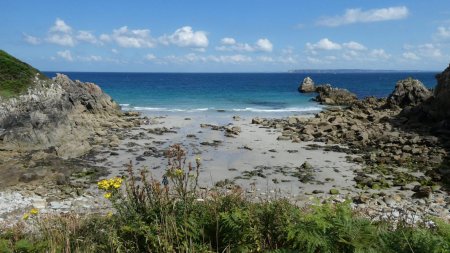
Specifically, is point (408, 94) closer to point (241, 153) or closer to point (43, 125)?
point (241, 153)

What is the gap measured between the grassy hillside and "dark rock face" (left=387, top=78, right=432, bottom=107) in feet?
98.7

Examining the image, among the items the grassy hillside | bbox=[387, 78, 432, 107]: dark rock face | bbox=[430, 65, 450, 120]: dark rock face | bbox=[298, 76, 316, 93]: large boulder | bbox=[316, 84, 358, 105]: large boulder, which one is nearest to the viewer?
the grassy hillside

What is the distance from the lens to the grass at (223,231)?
170 inches

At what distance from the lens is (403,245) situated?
4348 millimetres

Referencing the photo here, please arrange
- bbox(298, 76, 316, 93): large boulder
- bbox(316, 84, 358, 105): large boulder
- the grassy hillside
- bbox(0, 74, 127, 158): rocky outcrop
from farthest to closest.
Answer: bbox(298, 76, 316, 93): large boulder, bbox(316, 84, 358, 105): large boulder, the grassy hillside, bbox(0, 74, 127, 158): rocky outcrop

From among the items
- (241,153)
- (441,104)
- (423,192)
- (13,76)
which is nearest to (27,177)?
(241,153)

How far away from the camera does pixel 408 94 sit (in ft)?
125

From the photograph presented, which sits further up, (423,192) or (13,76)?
(13,76)

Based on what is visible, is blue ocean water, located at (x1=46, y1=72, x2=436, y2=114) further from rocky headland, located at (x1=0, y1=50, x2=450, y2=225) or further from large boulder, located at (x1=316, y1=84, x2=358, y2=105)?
rocky headland, located at (x1=0, y1=50, x2=450, y2=225)

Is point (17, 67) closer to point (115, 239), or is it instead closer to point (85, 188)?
point (85, 188)


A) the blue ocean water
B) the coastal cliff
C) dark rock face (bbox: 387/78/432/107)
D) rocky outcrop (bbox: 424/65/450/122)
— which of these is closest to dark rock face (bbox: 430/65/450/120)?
rocky outcrop (bbox: 424/65/450/122)

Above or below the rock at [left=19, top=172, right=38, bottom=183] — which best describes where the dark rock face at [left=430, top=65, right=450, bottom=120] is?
above

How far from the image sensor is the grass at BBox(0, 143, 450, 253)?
14.2ft

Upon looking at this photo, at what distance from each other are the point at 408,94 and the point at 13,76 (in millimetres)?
32168
